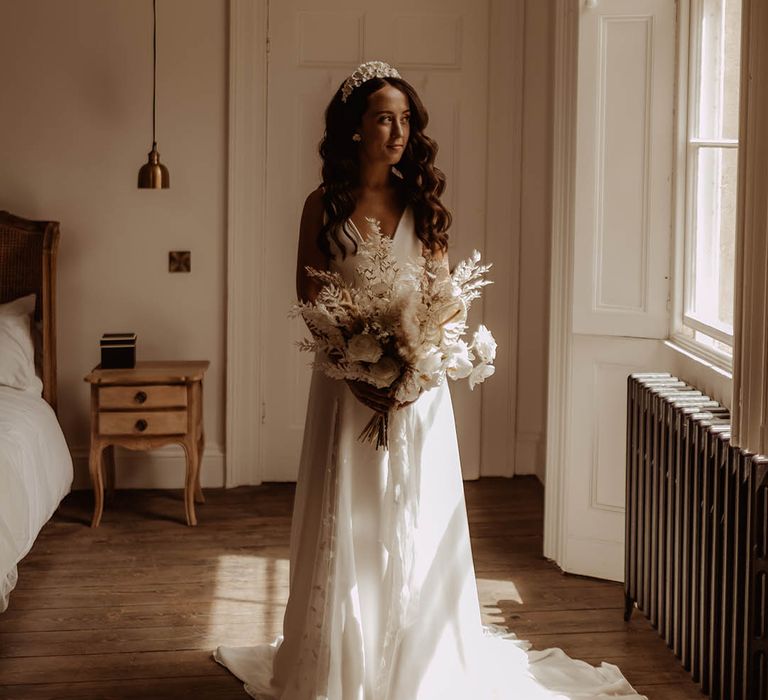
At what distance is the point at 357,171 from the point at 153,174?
2.33 m

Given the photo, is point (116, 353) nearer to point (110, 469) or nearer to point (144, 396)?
point (144, 396)

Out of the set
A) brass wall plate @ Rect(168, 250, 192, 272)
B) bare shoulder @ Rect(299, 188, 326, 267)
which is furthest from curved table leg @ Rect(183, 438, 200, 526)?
bare shoulder @ Rect(299, 188, 326, 267)

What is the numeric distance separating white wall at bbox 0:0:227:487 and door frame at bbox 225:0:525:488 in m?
0.08

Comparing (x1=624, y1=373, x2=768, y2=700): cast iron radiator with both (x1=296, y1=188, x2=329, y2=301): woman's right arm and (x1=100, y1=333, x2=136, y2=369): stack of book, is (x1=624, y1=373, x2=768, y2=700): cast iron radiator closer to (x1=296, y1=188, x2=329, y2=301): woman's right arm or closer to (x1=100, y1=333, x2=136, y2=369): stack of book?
(x1=296, y1=188, x2=329, y2=301): woman's right arm

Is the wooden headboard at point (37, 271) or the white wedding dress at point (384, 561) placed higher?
the wooden headboard at point (37, 271)

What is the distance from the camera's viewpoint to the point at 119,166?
5.47 m

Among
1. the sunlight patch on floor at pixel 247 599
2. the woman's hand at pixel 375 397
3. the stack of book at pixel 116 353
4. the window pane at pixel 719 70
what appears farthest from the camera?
the stack of book at pixel 116 353

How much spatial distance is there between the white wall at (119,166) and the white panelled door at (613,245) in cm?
209

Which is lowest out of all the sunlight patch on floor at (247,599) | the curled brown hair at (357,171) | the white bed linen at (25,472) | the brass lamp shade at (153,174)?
the sunlight patch on floor at (247,599)

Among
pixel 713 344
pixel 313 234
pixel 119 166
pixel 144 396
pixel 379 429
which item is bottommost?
pixel 144 396

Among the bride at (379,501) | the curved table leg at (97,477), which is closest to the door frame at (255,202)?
the curved table leg at (97,477)

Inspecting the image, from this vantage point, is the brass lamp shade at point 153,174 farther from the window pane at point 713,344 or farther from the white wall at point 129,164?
the window pane at point 713,344

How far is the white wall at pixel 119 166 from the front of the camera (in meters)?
5.38

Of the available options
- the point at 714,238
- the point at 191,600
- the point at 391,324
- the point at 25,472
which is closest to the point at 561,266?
the point at 714,238
